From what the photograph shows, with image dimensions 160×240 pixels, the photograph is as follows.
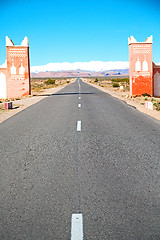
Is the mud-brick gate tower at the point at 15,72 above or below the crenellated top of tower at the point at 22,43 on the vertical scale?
below

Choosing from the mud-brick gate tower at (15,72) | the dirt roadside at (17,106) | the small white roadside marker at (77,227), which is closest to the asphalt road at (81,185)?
the small white roadside marker at (77,227)

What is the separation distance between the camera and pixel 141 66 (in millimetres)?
30531

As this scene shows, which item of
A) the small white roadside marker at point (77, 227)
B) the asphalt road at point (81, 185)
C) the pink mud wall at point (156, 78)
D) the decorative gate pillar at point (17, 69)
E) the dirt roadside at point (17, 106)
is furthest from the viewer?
the decorative gate pillar at point (17, 69)

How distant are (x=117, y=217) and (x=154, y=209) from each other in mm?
612

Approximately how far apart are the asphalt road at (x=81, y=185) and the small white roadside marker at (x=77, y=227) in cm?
5

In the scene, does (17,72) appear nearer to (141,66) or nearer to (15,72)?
(15,72)

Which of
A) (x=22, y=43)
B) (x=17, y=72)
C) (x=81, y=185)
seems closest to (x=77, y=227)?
(x=81, y=185)

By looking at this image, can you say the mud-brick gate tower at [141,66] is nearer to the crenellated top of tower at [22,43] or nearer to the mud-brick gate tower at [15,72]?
the crenellated top of tower at [22,43]

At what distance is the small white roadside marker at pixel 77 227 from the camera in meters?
3.52

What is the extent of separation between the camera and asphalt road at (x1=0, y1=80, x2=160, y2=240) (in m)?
3.72

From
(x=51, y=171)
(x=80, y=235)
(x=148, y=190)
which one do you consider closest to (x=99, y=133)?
(x=51, y=171)

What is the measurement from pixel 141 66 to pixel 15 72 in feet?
43.7

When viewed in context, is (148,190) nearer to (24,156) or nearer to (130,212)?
(130,212)

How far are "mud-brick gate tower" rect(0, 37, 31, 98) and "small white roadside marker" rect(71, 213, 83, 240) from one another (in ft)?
96.7
